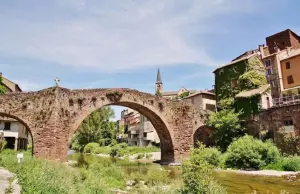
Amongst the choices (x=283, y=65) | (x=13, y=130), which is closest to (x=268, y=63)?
(x=283, y=65)

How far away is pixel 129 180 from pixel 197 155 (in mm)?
9104

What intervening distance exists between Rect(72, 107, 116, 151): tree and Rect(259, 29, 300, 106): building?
36.0 metres

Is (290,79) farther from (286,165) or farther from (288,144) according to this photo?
(286,165)

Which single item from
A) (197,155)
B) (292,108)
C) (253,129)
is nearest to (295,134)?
(292,108)

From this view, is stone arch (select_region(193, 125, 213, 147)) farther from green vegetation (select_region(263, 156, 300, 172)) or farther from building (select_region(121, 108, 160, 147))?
building (select_region(121, 108, 160, 147))

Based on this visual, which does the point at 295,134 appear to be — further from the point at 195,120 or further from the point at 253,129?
the point at 195,120

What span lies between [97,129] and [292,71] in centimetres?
4040

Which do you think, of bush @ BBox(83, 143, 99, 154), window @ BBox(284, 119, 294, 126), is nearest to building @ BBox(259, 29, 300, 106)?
window @ BBox(284, 119, 294, 126)

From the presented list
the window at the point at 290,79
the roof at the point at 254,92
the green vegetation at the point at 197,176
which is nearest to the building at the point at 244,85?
the roof at the point at 254,92

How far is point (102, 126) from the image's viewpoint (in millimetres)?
62344

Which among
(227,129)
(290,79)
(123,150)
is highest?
(290,79)

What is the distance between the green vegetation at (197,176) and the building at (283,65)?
2581 cm

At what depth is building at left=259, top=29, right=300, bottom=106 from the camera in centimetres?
3453

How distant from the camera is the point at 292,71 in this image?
35125 mm
